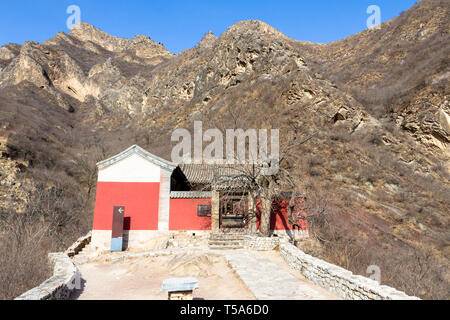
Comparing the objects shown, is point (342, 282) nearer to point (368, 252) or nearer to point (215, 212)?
point (368, 252)

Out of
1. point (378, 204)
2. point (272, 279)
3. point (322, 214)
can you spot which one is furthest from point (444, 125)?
point (272, 279)

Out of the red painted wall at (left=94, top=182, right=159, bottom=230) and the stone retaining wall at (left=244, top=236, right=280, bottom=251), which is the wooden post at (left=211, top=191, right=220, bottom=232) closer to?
the stone retaining wall at (left=244, top=236, right=280, bottom=251)

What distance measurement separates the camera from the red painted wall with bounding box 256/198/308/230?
1514cm

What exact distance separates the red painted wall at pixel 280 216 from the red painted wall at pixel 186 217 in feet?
8.83

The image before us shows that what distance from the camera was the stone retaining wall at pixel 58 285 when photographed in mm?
5405

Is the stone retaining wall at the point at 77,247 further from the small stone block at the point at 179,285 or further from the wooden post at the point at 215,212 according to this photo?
the small stone block at the point at 179,285

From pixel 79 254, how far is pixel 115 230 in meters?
1.92

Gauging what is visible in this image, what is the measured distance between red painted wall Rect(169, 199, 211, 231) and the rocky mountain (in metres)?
6.02

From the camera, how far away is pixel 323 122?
2620cm

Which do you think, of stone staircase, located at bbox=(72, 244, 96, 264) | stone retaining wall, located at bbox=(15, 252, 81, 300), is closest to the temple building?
stone staircase, located at bbox=(72, 244, 96, 264)

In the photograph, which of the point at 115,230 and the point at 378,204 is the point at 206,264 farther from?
the point at 378,204

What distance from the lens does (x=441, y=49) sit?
31078 millimetres

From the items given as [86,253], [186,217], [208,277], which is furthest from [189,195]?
[208,277]

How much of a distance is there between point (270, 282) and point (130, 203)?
31.9 feet
